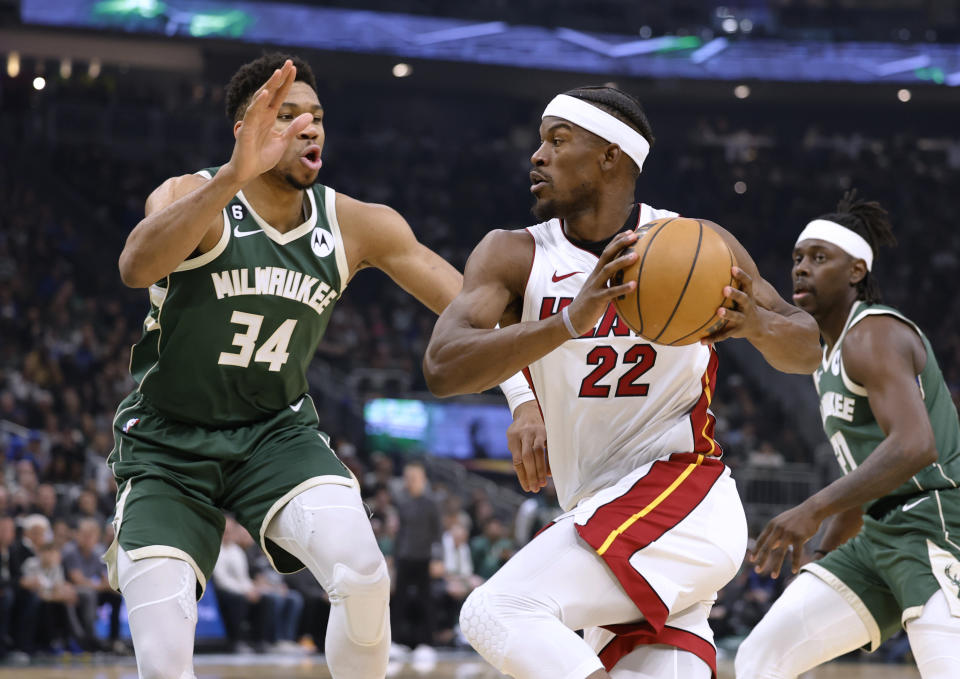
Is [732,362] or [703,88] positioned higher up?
[703,88]

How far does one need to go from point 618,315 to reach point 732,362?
19.7 m

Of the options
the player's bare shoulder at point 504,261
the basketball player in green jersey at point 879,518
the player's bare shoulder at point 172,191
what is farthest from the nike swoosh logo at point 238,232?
the basketball player in green jersey at point 879,518

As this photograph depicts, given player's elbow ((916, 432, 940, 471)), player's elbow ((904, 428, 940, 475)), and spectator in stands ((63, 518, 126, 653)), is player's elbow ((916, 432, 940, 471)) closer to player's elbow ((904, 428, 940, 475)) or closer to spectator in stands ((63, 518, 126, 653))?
player's elbow ((904, 428, 940, 475))

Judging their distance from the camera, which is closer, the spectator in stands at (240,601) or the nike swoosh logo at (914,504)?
the nike swoosh logo at (914,504)

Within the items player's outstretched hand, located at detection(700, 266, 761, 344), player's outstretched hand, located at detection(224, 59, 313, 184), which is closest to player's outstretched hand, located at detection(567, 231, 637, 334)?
player's outstretched hand, located at detection(700, 266, 761, 344)

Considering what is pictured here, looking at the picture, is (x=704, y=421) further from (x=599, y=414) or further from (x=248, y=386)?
(x=248, y=386)

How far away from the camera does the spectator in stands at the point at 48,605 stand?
1078 centimetres

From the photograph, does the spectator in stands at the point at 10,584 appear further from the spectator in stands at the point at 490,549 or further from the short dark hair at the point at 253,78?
the short dark hair at the point at 253,78

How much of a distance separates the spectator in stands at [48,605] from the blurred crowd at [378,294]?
0.06 feet

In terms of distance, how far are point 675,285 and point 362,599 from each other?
1499 millimetres

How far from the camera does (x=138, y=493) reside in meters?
4.20

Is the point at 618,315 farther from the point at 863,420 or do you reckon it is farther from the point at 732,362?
the point at 732,362

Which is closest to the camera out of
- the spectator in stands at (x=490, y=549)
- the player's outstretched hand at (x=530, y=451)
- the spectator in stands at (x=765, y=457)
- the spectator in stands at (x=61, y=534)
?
the player's outstretched hand at (x=530, y=451)

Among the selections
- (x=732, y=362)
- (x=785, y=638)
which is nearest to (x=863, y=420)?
(x=785, y=638)
